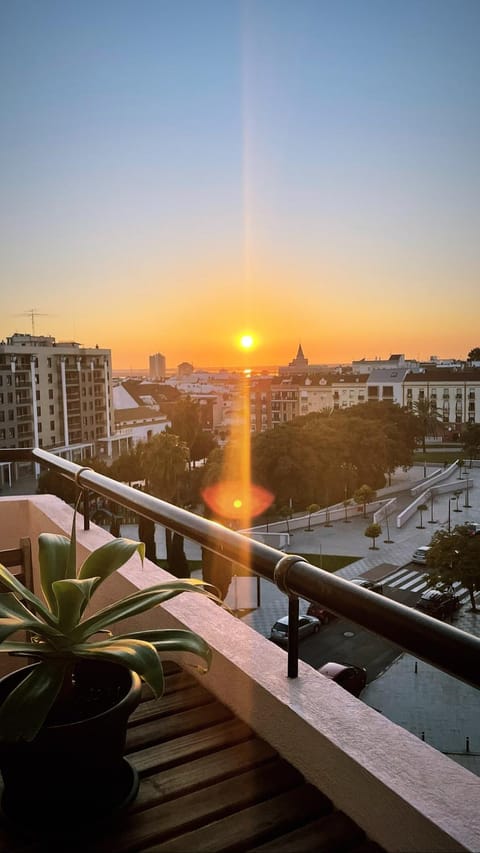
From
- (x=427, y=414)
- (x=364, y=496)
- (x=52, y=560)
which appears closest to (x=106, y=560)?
(x=52, y=560)

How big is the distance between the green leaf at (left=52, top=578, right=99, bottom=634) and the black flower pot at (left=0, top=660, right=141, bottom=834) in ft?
0.44

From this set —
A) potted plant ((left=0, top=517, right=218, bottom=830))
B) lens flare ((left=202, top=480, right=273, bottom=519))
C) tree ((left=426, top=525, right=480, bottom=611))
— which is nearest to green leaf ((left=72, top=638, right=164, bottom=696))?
potted plant ((left=0, top=517, right=218, bottom=830))

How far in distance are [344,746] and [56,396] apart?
4613 centimetres

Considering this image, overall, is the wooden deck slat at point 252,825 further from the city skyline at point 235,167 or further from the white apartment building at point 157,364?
the white apartment building at point 157,364

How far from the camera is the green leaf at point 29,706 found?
2.92 feet

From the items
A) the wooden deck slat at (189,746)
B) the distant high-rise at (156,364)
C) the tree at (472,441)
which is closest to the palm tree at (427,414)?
the tree at (472,441)

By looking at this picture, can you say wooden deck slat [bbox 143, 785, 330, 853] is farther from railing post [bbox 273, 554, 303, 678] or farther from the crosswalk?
the crosswalk

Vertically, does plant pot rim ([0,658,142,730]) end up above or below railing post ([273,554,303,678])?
below

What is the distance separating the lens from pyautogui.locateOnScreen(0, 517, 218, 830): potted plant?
927mm

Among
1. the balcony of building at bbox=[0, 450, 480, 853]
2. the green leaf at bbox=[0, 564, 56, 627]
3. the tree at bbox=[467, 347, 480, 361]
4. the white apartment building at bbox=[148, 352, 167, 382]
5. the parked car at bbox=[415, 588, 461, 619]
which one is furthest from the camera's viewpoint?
the white apartment building at bbox=[148, 352, 167, 382]

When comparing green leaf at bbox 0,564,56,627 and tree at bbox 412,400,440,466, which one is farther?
tree at bbox 412,400,440,466

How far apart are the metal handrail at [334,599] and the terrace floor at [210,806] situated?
7.2 inches

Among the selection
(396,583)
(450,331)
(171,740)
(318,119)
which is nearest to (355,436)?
(396,583)

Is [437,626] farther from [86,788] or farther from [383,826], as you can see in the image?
[86,788]
